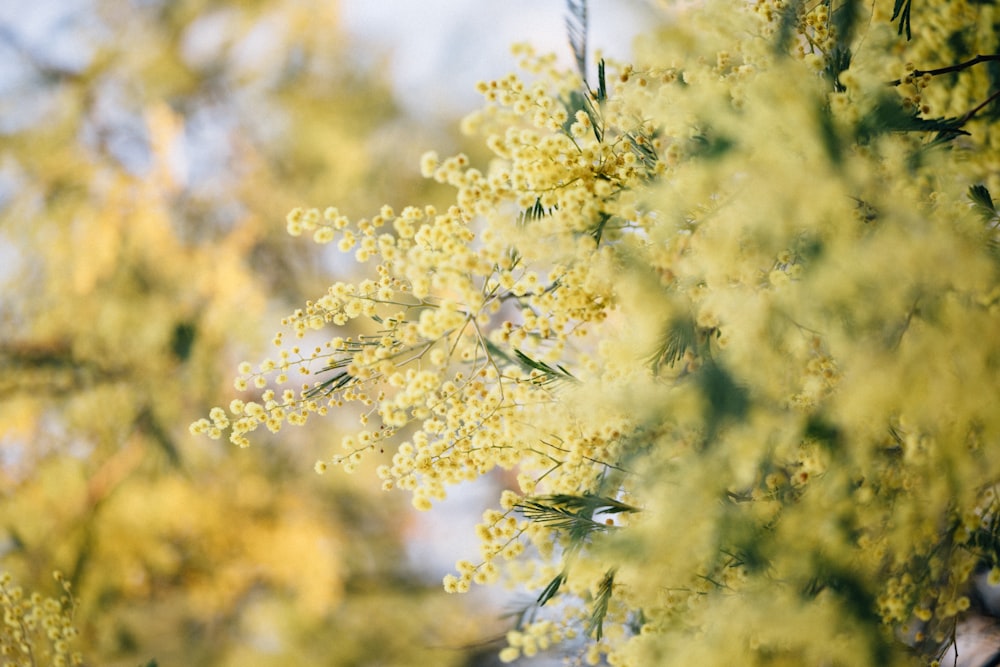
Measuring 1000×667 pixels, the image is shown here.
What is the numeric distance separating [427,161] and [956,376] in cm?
41

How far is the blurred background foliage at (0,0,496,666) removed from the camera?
2039mm

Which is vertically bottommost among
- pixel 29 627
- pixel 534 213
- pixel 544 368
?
pixel 29 627

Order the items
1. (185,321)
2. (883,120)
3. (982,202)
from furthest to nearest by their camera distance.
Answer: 1. (185,321)
2. (982,202)
3. (883,120)

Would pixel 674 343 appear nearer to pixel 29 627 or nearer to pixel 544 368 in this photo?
pixel 544 368

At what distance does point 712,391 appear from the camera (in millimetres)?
399

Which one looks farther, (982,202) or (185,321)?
(185,321)

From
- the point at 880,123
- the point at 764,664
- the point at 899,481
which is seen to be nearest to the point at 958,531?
the point at 899,481

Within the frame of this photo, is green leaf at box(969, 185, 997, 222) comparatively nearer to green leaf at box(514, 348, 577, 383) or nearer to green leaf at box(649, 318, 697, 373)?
green leaf at box(649, 318, 697, 373)

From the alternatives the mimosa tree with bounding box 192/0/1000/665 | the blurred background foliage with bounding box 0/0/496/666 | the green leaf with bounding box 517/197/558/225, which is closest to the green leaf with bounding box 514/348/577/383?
the mimosa tree with bounding box 192/0/1000/665

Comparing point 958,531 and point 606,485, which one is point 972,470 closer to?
point 958,531

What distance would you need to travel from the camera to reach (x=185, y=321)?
2.12 m

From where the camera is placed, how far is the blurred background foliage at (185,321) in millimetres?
2039

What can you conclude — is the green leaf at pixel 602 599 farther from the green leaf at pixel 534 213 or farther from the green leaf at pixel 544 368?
the green leaf at pixel 534 213

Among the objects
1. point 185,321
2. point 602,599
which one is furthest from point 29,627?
point 185,321
